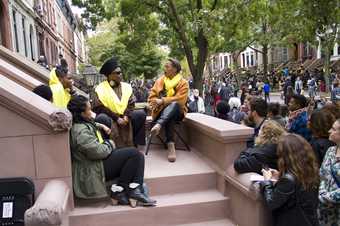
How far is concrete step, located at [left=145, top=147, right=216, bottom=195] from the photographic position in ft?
17.3

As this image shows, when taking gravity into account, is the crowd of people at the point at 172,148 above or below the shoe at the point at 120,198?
above

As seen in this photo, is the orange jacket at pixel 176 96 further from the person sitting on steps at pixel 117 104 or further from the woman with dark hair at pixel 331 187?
the woman with dark hair at pixel 331 187

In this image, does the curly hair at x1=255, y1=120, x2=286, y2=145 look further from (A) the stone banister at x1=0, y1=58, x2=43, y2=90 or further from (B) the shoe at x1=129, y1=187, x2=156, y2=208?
(A) the stone banister at x1=0, y1=58, x2=43, y2=90

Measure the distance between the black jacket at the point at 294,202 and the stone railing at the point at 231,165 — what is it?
431mm

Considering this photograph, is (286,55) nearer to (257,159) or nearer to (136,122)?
(136,122)

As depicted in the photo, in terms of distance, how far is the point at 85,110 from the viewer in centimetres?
456

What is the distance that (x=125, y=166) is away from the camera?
471 cm

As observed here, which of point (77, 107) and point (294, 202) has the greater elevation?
point (77, 107)

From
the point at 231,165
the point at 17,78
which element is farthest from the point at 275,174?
the point at 17,78

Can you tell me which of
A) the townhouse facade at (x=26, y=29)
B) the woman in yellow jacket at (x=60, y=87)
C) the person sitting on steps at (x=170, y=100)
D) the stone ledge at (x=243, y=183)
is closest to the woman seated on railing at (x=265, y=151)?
the stone ledge at (x=243, y=183)

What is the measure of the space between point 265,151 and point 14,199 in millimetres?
2657

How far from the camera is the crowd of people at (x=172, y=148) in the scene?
3695 millimetres

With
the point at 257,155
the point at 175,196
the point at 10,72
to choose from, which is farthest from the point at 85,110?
the point at 10,72

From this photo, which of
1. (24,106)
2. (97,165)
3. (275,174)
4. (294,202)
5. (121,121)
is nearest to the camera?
(294,202)
